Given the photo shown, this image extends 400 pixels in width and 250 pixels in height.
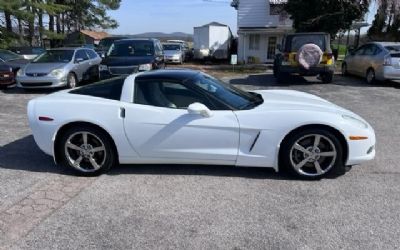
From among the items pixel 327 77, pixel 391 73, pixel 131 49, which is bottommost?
pixel 327 77

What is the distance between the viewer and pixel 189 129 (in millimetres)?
4297

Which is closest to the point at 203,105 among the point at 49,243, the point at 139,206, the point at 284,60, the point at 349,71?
the point at 139,206

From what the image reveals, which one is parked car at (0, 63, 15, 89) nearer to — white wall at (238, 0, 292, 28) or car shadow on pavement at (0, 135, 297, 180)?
car shadow on pavement at (0, 135, 297, 180)

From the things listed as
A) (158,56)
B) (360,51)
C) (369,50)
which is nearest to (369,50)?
(369,50)

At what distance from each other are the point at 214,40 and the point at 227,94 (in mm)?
27820

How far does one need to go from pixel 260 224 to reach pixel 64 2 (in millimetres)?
44128

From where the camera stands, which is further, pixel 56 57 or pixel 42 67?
pixel 56 57

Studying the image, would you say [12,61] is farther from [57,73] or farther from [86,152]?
[86,152]

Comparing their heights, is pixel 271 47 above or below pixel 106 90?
above

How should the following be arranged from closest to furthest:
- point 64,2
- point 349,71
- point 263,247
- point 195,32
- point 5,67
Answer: point 263,247 → point 5,67 → point 349,71 → point 195,32 → point 64,2

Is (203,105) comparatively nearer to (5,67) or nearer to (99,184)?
(99,184)

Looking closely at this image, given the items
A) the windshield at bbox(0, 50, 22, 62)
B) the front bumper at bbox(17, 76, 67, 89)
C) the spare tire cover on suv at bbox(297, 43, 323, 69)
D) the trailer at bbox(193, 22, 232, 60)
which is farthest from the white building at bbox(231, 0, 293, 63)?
the front bumper at bbox(17, 76, 67, 89)

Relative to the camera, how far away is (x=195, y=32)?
32.7 metres

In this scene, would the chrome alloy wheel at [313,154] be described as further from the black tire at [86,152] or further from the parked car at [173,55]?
the parked car at [173,55]
